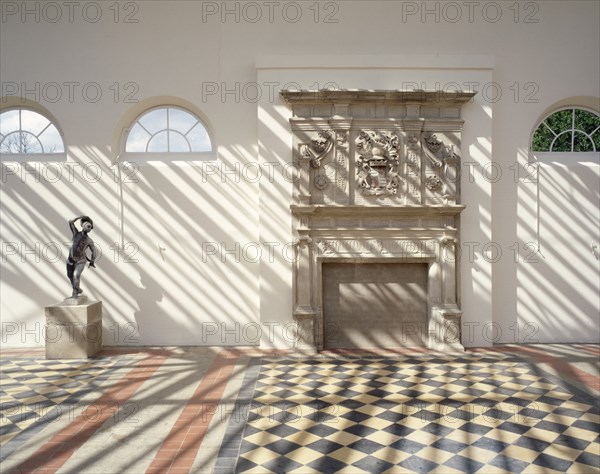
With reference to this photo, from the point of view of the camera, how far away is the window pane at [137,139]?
32.5 ft

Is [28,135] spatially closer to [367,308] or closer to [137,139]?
[137,139]

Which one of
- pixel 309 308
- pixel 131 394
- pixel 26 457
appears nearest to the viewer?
pixel 26 457

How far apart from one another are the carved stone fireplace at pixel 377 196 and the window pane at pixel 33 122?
4655 mm

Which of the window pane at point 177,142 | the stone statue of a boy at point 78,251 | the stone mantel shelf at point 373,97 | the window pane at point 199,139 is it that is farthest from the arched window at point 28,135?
the stone mantel shelf at point 373,97

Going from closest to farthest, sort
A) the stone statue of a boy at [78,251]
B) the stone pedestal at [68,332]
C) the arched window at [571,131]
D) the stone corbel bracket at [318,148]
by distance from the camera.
A: the stone pedestal at [68,332], the stone statue of a boy at [78,251], the stone corbel bracket at [318,148], the arched window at [571,131]

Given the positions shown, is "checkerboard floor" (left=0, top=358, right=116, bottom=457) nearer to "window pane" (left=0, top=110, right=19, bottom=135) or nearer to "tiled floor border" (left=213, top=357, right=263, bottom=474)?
"tiled floor border" (left=213, top=357, right=263, bottom=474)

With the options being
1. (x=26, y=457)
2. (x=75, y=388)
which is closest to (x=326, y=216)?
(x=75, y=388)

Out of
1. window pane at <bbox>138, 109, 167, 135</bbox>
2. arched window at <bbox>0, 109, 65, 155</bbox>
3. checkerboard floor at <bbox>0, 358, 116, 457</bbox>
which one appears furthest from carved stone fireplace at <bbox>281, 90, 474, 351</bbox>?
arched window at <bbox>0, 109, 65, 155</bbox>

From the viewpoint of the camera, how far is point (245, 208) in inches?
380

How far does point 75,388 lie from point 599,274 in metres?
8.94

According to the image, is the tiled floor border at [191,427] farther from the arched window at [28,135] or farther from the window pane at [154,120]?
the arched window at [28,135]

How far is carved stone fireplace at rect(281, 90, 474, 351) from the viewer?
923 cm

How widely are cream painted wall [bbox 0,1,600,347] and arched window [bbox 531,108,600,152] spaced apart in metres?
0.53

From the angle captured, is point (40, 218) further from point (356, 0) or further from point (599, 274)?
point (599, 274)
